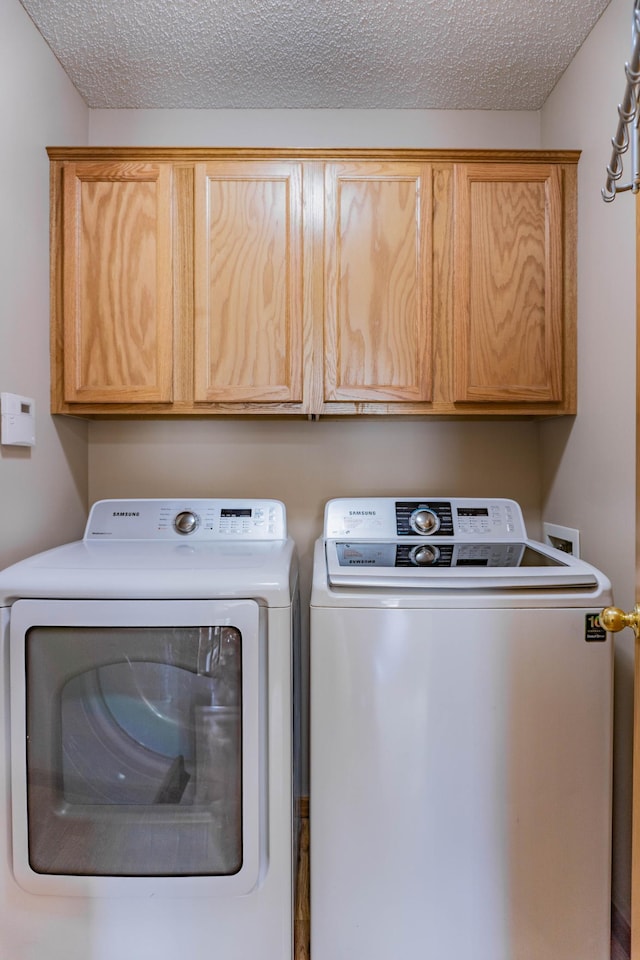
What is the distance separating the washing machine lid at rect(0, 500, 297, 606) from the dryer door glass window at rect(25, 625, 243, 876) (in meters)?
0.10

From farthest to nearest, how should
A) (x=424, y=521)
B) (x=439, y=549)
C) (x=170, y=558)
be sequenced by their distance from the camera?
(x=424, y=521) → (x=439, y=549) → (x=170, y=558)

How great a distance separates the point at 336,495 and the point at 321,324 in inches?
25.6

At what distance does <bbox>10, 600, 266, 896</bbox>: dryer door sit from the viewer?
1.20 m

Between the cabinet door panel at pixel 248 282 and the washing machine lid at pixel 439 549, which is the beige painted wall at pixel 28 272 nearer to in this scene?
the cabinet door panel at pixel 248 282

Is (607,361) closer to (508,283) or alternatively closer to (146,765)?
(508,283)

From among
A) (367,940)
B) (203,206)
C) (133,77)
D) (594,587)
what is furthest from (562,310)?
(367,940)

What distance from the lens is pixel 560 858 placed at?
1.23 m

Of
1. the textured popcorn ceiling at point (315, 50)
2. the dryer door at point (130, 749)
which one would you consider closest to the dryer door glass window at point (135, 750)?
the dryer door at point (130, 749)

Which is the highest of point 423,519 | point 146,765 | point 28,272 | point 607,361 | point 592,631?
point 28,272

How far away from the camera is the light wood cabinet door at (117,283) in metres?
1.64

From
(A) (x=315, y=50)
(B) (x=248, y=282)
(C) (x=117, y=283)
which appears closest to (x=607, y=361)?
(B) (x=248, y=282)

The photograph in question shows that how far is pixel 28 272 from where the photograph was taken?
154cm

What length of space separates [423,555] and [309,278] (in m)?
0.92

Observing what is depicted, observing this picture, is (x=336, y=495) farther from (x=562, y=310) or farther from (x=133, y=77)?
(x=133, y=77)
